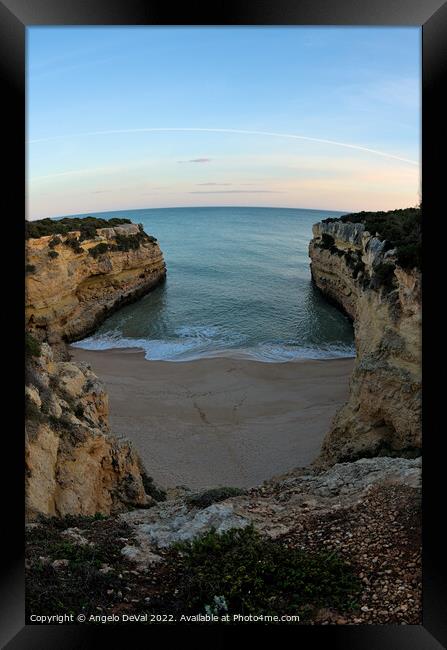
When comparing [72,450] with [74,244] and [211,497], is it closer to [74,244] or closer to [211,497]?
[211,497]

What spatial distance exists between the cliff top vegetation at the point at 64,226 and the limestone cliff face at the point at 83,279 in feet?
1.51

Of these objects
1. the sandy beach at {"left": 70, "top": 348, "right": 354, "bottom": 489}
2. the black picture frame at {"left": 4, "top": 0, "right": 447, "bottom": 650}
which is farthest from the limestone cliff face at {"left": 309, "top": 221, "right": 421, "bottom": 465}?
the black picture frame at {"left": 4, "top": 0, "right": 447, "bottom": 650}

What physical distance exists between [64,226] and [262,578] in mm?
Answer: 22506

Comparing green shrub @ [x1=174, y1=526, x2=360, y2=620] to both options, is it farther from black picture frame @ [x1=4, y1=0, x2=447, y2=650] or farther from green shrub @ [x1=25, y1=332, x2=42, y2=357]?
green shrub @ [x1=25, y1=332, x2=42, y2=357]

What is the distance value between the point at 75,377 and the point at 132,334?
15.8m

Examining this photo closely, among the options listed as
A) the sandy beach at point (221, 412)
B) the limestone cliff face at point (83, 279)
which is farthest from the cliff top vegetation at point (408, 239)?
the limestone cliff face at point (83, 279)

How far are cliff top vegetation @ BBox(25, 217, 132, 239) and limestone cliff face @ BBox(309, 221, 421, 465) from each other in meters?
16.1

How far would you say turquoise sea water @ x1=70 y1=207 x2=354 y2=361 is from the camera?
20.9 meters

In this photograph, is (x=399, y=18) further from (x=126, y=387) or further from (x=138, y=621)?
(x=126, y=387)

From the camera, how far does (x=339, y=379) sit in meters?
16.3

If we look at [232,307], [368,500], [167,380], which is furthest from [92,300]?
[368,500]

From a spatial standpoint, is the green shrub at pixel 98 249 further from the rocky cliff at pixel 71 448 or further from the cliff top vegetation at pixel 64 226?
the rocky cliff at pixel 71 448
